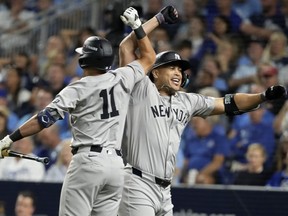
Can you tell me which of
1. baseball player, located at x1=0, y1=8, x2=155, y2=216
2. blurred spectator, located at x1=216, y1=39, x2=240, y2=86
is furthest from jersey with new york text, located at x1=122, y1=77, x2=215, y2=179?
blurred spectator, located at x1=216, y1=39, x2=240, y2=86

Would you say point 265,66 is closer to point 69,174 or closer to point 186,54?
point 186,54

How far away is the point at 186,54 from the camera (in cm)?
1271

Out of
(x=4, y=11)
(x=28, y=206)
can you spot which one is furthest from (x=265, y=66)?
(x=4, y=11)

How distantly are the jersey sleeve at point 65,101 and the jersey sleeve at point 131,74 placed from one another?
0.44 m

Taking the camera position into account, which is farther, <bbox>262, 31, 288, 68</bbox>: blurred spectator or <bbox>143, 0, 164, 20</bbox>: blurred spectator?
<bbox>143, 0, 164, 20</bbox>: blurred spectator

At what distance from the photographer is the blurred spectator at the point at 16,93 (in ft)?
44.4

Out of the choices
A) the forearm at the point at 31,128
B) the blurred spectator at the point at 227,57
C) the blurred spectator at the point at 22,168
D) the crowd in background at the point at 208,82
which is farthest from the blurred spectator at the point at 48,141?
the forearm at the point at 31,128

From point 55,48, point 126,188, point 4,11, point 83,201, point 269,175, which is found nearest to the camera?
point 83,201

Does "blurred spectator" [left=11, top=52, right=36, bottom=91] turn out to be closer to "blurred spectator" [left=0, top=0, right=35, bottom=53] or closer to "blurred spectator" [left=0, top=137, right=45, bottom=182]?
"blurred spectator" [left=0, top=0, right=35, bottom=53]

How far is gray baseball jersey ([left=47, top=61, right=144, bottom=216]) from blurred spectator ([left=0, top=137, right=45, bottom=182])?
4662 millimetres

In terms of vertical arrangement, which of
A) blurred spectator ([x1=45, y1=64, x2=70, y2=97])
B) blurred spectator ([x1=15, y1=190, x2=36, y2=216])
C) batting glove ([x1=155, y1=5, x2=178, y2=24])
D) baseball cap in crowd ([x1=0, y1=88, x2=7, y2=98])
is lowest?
blurred spectator ([x1=15, y1=190, x2=36, y2=216])

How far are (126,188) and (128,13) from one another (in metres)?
1.42

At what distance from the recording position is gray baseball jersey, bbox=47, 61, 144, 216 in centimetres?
693

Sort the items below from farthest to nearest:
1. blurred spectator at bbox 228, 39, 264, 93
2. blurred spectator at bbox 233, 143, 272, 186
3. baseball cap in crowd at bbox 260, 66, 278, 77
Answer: blurred spectator at bbox 228, 39, 264, 93 → baseball cap in crowd at bbox 260, 66, 278, 77 → blurred spectator at bbox 233, 143, 272, 186
